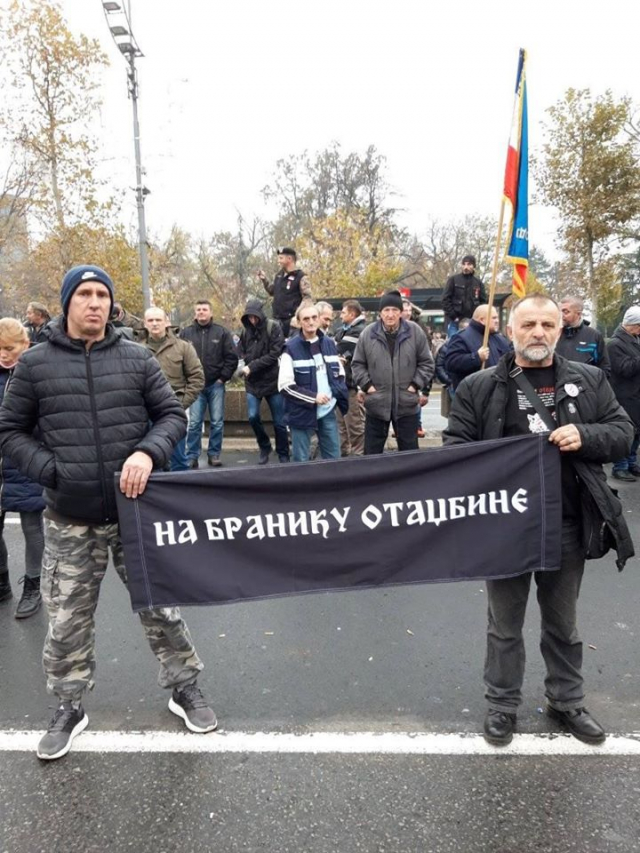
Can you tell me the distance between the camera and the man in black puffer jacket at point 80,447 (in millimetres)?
2699

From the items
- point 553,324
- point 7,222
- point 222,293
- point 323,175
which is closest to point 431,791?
point 553,324

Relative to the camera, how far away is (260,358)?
25.3ft

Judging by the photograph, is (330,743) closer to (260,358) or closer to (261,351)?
(260,358)

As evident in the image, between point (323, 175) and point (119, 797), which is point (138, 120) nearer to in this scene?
point (119, 797)

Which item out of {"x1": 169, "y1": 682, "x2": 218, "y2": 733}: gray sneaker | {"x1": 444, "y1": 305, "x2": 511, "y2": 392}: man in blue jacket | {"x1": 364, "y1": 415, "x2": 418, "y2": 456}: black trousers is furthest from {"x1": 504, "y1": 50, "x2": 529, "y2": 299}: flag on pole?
{"x1": 169, "y1": 682, "x2": 218, "y2": 733}: gray sneaker

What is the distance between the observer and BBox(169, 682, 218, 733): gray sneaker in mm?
2846

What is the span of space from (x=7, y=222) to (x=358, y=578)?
71.7 ft

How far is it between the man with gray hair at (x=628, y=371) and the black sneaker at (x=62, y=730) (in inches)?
246

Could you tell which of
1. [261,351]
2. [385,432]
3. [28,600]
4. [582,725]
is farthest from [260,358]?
[582,725]

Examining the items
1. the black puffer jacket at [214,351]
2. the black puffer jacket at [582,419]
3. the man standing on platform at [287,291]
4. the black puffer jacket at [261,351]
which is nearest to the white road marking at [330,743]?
the black puffer jacket at [582,419]

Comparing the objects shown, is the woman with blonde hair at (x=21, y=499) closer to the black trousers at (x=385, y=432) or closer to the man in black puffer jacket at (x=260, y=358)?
the black trousers at (x=385, y=432)

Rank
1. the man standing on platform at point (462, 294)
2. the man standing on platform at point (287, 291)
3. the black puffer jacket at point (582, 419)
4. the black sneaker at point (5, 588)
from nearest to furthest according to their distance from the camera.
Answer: the black puffer jacket at point (582, 419) < the black sneaker at point (5, 588) < the man standing on platform at point (287, 291) < the man standing on platform at point (462, 294)

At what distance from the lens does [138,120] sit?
14.2 meters

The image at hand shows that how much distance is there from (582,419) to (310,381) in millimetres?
3684
